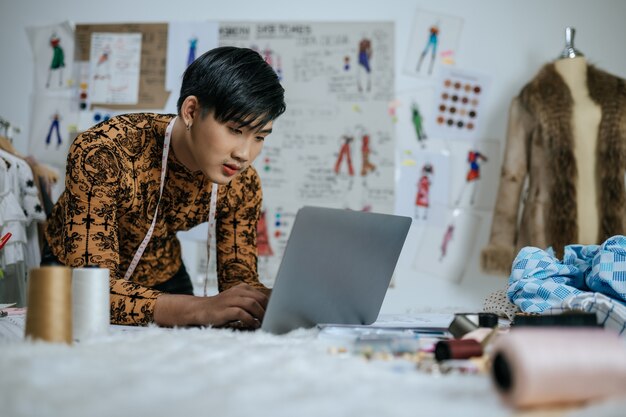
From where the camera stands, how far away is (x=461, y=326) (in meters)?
0.84

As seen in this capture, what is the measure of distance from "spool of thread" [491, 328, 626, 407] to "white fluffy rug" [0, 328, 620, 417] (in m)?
0.03

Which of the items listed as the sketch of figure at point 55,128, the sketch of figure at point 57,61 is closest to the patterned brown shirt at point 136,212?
the sketch of figure at point 55,128

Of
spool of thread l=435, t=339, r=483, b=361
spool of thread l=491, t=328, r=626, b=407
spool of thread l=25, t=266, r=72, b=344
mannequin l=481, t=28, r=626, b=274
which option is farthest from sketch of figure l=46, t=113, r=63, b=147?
A: spool of thread l=491, t=328, r=626, b=407

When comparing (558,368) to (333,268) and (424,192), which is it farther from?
(424,192)

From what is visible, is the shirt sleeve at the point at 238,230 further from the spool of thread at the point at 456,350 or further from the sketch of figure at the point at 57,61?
the sketch of figure at the point at 57,61

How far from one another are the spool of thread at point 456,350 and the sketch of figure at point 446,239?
193 centimetres

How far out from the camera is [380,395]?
502mm

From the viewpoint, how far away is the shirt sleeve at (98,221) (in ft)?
3.46

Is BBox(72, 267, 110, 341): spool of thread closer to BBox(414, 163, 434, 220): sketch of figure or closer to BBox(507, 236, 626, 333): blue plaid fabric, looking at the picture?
BBox(507, 236, 626, 333): blue plaid fabric

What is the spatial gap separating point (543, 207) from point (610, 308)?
1542 millimetres

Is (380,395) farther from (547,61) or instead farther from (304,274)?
(547,61)

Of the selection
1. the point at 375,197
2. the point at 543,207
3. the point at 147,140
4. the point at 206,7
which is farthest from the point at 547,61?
the point at 147,140

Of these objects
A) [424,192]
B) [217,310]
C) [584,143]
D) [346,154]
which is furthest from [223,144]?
[584,143]

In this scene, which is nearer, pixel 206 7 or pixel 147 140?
pixel 147 140
